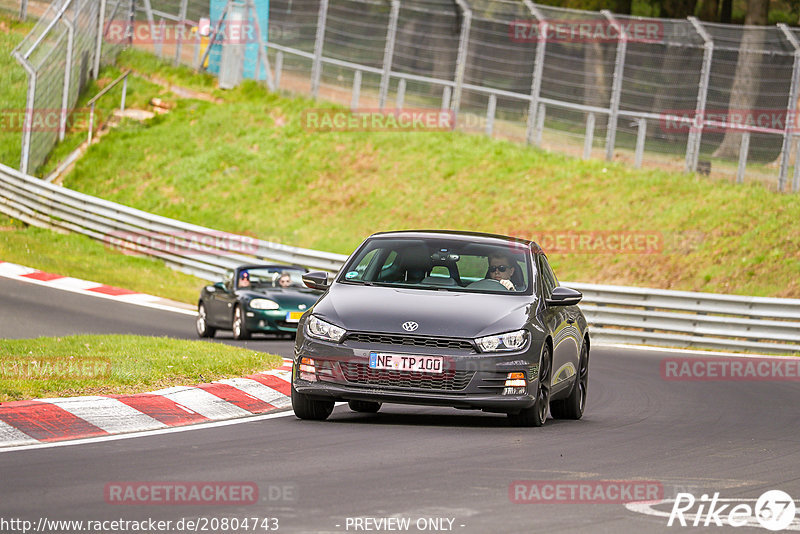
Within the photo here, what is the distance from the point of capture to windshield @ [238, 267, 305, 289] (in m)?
22.3

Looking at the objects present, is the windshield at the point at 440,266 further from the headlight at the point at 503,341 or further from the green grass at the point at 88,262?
the green grass at the point at 88,262

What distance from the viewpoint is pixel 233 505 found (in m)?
6.84

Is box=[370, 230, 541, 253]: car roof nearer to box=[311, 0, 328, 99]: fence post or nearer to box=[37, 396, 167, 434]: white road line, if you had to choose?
box=[37, 396, 167, 434]: white road line

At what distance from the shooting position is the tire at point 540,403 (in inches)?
419

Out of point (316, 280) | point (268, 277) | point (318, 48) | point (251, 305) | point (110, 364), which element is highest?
point (318, 48)

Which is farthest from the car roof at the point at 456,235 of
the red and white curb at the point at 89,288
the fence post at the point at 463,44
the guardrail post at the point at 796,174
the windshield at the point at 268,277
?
the fence post at the point at 463,44

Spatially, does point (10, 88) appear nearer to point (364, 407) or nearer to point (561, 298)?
point (364, 407)

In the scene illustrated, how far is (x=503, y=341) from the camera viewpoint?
10320 millimetres

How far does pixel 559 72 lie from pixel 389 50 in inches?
239

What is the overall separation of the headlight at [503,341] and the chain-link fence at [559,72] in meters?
19.1

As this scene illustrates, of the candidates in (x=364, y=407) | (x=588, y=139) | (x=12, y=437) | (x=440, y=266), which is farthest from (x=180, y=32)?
(x=12, y=437)

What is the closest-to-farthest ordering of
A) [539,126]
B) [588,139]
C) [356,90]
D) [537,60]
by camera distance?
[537,60], [588,139], [539,126], [356,90]

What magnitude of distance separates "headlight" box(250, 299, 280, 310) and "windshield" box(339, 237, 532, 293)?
973 centimetres

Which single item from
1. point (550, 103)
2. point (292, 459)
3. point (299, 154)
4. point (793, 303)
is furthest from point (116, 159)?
point (292, 459)
